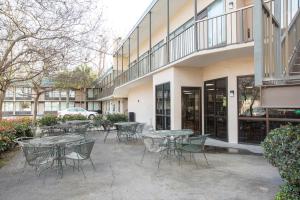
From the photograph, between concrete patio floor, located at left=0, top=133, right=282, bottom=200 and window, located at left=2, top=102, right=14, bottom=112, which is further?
window, located at left=2, top=102, right=14, bottom=112

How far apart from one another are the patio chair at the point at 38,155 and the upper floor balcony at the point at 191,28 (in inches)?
231

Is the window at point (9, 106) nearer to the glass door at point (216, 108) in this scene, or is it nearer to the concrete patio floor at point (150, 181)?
the glass door at point (216, 108)

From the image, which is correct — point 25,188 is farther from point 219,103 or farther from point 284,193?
point 219,103

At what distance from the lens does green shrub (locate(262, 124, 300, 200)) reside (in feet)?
12.1

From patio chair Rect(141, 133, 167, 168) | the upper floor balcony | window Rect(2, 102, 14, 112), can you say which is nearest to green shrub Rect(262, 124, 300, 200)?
patio chair Rect(141, 133, 167, 168)

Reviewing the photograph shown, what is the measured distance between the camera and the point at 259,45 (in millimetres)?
3762

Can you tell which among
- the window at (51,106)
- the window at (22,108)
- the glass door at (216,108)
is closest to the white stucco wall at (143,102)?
the glass door at (216,108)

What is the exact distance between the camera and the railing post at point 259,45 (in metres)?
3.73

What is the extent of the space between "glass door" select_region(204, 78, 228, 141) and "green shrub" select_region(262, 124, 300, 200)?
6.37 meters

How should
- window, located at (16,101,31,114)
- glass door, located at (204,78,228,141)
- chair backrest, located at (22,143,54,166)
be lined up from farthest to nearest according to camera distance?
window, located at (16,101,31,114) → glass door, located at (204,78,228,141) → chair backrest, located at (22,143,54,166)

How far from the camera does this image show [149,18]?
15492 millimetres

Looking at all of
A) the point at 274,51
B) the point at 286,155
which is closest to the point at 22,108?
the point at 274,51

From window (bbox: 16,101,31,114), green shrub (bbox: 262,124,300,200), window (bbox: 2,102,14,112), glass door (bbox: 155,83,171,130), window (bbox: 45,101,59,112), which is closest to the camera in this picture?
green shrub (bbox: 262,124,300,200)

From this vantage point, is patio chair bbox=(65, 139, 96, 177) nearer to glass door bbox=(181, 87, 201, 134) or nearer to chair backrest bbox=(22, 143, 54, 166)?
chair backrest bbox=(22, 143, 54, 166)
